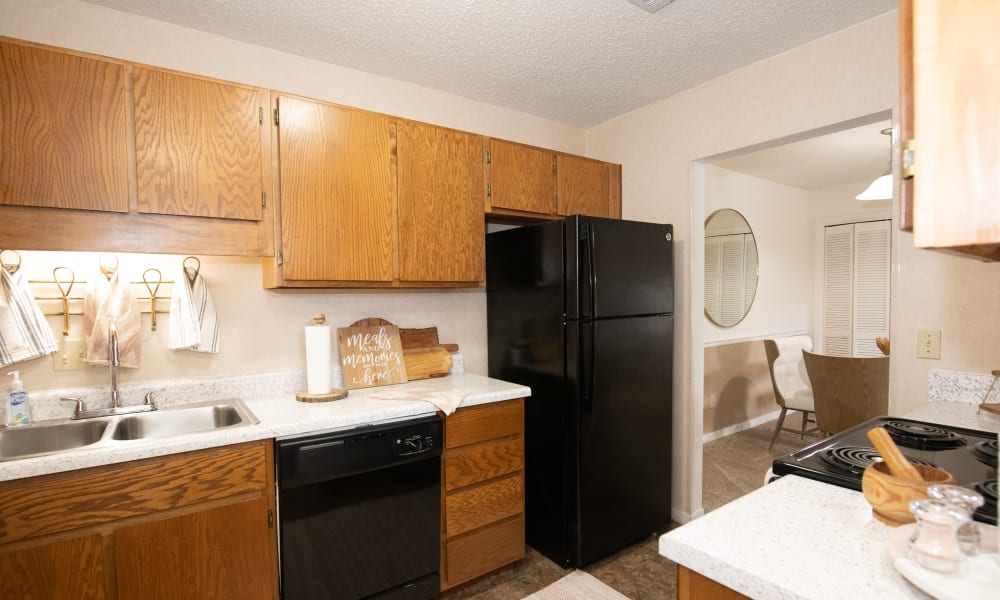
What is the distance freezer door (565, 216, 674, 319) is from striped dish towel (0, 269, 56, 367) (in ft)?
6.70

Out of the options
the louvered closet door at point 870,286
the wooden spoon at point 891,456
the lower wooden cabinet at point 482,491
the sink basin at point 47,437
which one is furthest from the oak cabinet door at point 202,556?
the louvered closet door at point 870,286

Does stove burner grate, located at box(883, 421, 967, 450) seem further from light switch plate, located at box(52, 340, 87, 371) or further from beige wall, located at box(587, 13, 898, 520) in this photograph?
light switch plate, located at box(52, 340, 87, 371)

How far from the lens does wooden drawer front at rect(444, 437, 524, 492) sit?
2.09 m

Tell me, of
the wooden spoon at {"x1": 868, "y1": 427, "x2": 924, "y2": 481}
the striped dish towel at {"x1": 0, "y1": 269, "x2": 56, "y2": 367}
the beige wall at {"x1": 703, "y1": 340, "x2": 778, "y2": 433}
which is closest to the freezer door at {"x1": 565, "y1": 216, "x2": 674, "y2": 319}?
the wooden spoon at {"x1": 868, "y1": 427, "x2": 924, "y2": 481}

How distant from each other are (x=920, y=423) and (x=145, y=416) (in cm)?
265

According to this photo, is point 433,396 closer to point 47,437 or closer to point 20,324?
point 47,437

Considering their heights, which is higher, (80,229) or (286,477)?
(80,229)

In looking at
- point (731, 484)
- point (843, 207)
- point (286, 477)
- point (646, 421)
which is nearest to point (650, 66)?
point (646, 421)

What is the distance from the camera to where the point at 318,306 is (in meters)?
2.39

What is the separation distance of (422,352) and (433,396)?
0.51 m

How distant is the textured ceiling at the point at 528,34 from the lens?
191 cm

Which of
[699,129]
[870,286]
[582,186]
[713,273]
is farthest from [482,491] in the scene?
[870,286]

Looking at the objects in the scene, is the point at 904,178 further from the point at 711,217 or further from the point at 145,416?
the point at 711,217

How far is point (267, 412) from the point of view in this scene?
1.90 metres
